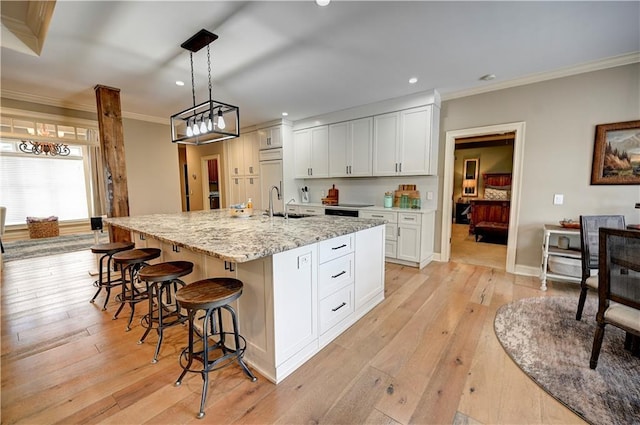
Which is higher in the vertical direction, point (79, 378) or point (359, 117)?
point (359, 117)

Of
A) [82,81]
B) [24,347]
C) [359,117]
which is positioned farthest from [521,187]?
[82,81]

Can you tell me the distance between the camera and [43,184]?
6.80 m

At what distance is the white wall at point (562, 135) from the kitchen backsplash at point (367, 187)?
3.69ft

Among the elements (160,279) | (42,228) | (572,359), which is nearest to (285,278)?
(160,279)

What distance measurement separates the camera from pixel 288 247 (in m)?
1.64

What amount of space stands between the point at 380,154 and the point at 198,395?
3.92 metres

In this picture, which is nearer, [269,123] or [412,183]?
[412,183]

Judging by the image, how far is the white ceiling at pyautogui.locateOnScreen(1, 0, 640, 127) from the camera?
6.79ft

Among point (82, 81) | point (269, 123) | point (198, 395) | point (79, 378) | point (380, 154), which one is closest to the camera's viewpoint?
point (198, 395)

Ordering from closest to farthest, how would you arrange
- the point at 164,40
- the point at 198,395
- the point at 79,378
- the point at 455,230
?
the point at 198,395 < the point at 79,378 < the point at 164,40 < the point at 455,230

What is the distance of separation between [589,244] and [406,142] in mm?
2465

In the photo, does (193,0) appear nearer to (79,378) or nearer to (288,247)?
(288,247)

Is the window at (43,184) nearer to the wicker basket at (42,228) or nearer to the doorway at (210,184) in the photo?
the wicker basket at (42,228)

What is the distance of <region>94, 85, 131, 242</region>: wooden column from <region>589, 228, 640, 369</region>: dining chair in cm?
512
